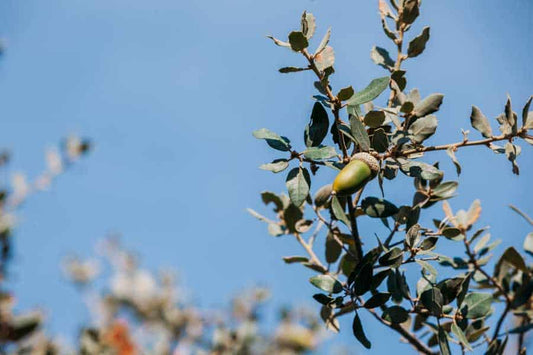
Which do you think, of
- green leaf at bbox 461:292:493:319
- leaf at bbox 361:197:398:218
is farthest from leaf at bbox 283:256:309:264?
green leaf at bbox 461:292:493:319

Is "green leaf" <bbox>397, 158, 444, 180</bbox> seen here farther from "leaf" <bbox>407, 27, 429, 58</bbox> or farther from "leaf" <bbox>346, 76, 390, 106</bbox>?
"leaf" <bbox>407, 27, 429, 58</bbox>

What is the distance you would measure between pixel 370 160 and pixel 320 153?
0.37 ft

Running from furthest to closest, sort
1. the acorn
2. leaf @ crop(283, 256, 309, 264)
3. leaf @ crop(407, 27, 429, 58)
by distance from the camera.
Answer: leaf @ crop(283, 256, 309, 264)
leaf @ crop(407, 27, 429, 58)
the acorn

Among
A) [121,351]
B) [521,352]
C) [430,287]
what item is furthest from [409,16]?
[121,351]

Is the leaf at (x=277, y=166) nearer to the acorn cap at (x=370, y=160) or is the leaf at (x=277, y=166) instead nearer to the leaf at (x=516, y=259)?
the acorn cap at (x=370, y=160)

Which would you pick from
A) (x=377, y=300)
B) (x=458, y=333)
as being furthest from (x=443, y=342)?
(x=377, y=300)

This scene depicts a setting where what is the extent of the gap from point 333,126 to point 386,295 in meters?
0.42

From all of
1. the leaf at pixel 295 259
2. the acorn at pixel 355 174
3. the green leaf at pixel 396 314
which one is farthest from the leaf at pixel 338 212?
the leaf at pixel 295 259

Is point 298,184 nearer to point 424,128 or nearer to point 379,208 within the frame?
point 379,208

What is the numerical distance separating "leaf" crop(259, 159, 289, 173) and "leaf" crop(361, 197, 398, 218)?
0.71 feet

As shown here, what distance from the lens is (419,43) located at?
4.49 ft

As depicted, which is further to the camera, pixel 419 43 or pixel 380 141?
pixel 419 43

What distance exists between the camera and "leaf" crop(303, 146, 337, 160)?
3.71 ft

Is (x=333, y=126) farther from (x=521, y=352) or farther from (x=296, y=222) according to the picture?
(x=521, y=352)
